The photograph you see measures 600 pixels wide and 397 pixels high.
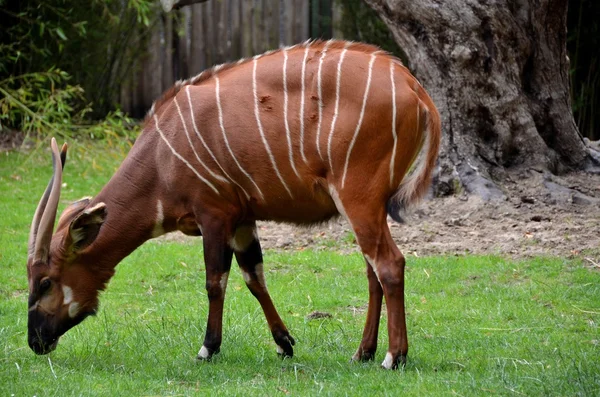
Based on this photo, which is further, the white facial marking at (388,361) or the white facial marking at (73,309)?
the white facial marking at (73,309)

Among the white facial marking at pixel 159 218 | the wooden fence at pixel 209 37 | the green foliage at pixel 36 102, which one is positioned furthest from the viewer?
the wooden fence at pixel 209 37

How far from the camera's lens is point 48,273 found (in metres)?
5.59

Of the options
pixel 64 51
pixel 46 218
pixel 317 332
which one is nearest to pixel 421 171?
pixel 317 332

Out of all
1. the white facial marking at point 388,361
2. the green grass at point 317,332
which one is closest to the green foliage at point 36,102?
the green grass at point 317,332

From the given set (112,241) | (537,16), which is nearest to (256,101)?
(112,241)

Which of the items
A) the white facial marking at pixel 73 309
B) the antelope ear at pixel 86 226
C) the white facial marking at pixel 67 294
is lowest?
the white facial marking at pixel 73 309

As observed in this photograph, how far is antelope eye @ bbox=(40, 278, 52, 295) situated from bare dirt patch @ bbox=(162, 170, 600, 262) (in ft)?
8.58

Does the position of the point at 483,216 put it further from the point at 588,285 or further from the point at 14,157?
the point at 14,157

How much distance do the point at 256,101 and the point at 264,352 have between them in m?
1.47

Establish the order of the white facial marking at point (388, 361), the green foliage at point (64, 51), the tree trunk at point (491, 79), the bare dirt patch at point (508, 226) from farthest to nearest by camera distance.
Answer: the green foliage at point (64, 51) < the tree trunk at point (491, 79) < the bare dirt patch at point (508, 226) < the white facial marking at point (388, 361)

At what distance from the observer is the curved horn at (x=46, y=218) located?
213 inches

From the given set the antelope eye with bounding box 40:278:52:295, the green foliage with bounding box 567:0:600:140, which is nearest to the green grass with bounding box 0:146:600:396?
the antelope eye with bounding box 40:278:52:295

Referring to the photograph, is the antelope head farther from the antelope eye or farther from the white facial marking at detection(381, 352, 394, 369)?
the white facial marking at detection(381, 352, 394, 369)

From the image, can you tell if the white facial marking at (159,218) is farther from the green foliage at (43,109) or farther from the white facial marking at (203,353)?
the green foliage at (43,109)
